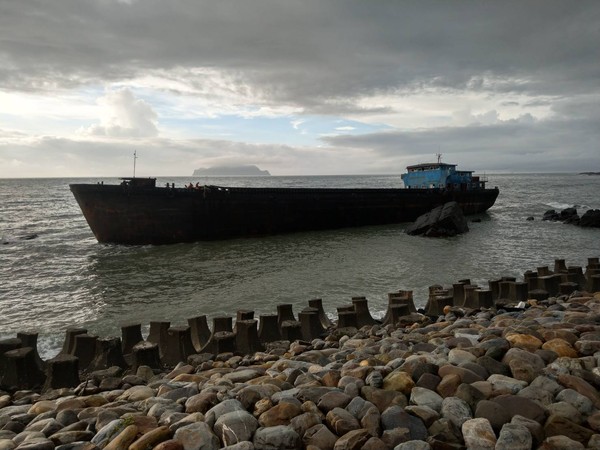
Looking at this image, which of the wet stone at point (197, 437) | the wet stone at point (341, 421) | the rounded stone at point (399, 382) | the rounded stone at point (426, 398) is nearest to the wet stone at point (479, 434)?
the rounded stone at point (426, 398)

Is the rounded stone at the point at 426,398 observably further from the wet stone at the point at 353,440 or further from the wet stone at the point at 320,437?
the wet stone at the point at 320,437

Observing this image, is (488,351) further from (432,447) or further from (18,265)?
(18,265)

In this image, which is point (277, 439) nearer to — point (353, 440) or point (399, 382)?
point (353, 440)

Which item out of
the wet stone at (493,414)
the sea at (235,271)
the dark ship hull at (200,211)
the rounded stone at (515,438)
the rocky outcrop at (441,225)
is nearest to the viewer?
the rounded stone at (515,438)

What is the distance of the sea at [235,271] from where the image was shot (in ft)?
36.2

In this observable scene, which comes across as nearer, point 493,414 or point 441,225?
point 493,414

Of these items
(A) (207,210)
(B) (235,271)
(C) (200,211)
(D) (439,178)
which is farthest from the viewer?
(D) (439,178)

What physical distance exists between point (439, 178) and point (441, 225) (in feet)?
47.5

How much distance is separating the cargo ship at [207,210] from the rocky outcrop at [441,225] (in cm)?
482

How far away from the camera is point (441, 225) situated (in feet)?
85.1

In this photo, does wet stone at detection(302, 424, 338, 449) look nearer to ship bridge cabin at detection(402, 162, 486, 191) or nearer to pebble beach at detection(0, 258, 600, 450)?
pebble beach at detection(0, 258, 600, 450)

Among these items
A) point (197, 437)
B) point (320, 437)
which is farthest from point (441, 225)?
point (197, 437)

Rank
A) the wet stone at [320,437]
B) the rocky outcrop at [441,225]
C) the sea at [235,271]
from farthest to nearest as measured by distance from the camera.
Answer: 1. the rocky outcrop at [441,225]
2. the sea at [235,271]
3. the wet stone at [320,437]

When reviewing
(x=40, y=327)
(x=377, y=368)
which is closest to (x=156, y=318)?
(x=40, y=327)
